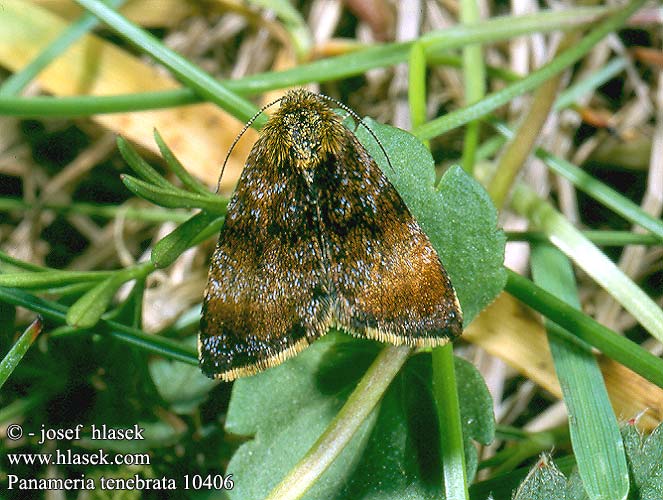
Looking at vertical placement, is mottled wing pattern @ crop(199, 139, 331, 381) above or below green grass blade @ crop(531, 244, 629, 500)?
above

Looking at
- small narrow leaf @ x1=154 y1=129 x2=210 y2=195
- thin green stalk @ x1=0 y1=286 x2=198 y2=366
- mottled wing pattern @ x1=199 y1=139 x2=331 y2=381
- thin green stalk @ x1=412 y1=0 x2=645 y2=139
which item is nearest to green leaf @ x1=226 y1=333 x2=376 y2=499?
thin green stalk @ x1=0 y1=286 x2=198 y2=366

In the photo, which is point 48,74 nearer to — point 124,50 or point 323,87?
point 124,50

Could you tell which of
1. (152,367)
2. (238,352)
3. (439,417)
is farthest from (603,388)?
(152,367)

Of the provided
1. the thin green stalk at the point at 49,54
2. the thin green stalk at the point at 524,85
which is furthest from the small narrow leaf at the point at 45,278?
the thin green stalk at the point at 524,85

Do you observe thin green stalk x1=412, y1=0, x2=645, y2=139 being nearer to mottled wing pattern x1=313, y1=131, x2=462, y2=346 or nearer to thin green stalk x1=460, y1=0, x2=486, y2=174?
thin green stalk x1=460, y1=0, x2=486, y2=174

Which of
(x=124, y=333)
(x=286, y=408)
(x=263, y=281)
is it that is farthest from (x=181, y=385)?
(x=263, y=281)

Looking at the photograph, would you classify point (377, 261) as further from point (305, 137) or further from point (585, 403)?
point (585, 403)
